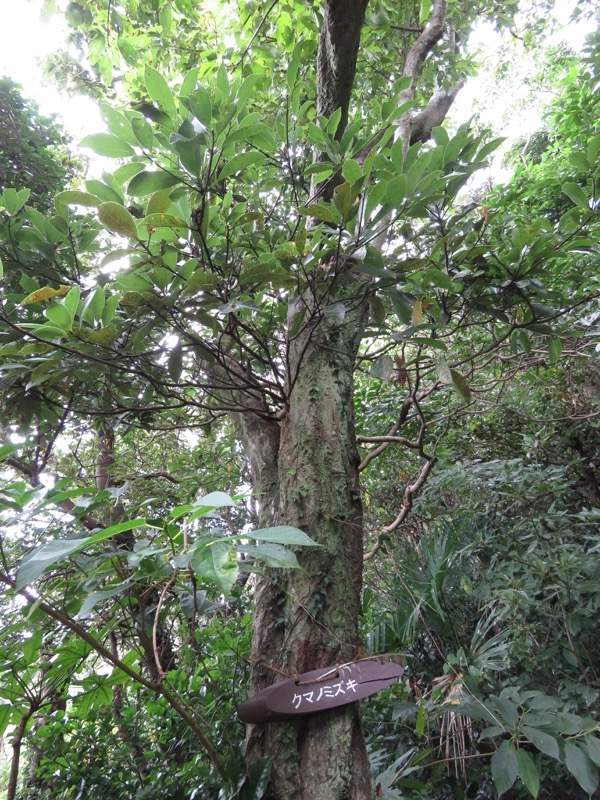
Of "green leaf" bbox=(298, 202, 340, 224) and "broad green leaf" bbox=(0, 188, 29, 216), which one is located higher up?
"broad green leaf" bbox=(0, 188, 29, 216)

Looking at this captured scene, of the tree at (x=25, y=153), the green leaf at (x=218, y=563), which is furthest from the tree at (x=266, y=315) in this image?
the tree at (x=25, y=153)

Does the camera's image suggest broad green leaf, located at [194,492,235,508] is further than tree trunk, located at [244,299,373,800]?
No

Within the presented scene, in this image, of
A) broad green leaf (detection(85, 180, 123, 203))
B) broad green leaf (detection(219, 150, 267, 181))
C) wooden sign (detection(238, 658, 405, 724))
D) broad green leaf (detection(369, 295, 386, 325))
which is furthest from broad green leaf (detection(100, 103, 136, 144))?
wooden sign (detection(238, 658, 405, 724))

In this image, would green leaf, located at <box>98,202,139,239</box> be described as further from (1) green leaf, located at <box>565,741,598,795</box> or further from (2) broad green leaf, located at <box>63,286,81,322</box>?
(1) green leaf, located at <box>565,741,598,795</box>

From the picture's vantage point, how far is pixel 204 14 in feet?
9.74

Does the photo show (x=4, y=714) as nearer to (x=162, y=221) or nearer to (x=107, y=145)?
(x=162, y=221)

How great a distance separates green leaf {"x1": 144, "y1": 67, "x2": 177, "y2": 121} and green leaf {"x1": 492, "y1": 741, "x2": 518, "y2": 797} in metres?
1.64

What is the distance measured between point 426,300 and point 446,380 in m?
Result: 0.28

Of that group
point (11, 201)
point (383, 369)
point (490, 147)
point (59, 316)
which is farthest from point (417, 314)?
point (11, 201)

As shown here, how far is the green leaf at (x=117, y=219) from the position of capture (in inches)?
37.9

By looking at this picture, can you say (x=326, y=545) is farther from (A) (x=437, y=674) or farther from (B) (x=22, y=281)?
(A) (x=437, y=674)

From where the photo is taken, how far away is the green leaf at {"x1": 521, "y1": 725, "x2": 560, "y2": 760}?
1089mm

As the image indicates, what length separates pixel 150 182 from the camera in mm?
1049

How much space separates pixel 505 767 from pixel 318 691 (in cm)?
54
